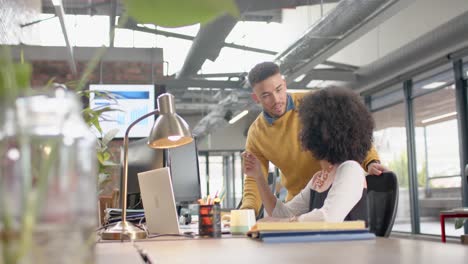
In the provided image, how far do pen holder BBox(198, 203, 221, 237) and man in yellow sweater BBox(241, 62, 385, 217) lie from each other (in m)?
0.75

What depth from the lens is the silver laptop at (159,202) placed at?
196cm

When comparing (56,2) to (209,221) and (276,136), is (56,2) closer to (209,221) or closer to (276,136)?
(276,136)

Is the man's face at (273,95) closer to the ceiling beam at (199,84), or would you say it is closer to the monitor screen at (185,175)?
the monitor screen at (185,175)

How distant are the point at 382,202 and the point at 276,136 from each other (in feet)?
3.20

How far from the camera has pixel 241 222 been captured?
6.53 ft

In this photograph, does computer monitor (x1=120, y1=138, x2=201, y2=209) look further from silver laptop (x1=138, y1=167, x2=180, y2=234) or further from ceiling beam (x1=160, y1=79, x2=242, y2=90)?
ceiling beam (x1=160, y1=79, x2=242, y2=90)

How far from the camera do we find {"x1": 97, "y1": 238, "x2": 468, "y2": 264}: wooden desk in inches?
41.1

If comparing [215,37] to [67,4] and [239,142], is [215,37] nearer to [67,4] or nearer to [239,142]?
[67,4]

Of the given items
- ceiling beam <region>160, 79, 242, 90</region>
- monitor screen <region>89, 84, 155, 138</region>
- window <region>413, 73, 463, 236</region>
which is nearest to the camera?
monitor screen <region>89, 84, 155, 138</region>

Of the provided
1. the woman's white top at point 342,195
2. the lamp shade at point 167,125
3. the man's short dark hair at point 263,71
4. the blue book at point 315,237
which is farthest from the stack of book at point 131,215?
the blue book at point 315,237

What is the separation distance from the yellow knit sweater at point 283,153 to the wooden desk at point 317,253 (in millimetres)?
1260

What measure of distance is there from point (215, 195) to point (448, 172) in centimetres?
703

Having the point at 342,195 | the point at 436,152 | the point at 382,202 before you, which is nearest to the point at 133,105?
the point at 382,202

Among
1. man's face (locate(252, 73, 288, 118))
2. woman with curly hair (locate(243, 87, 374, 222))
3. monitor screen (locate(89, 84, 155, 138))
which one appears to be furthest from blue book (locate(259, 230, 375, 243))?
monitor screen (locate(89, 84, 155, 138))
